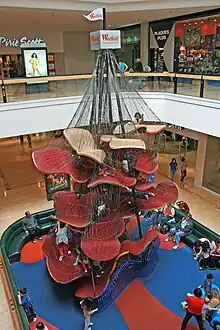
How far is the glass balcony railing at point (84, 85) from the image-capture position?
34.0 ft

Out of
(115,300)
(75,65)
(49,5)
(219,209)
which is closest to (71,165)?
(115,300)

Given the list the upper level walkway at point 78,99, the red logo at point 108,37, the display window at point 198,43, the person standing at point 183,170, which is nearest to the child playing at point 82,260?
the upper level walkway at point 78,99

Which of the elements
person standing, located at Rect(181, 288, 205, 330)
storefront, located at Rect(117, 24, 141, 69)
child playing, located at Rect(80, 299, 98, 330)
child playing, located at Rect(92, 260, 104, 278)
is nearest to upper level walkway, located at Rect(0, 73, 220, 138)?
child playing, located at Rect(92, 260, 104, 278)

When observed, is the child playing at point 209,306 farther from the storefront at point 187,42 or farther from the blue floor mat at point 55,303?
the storefront at point 187,42

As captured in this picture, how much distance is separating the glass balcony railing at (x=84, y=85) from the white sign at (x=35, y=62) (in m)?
2.14

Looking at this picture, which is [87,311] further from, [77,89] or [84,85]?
[84,85]

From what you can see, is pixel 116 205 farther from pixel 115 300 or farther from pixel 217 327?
pixel 217 327

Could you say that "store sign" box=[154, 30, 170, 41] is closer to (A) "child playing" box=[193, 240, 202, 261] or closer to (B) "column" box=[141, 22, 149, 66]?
(B) "column" box=[141, 22, 149, 66]

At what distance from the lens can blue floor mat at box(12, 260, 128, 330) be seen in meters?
7.20

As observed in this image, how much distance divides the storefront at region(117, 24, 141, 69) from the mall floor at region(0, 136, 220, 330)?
7031mm

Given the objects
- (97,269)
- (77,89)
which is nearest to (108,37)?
(77,89)

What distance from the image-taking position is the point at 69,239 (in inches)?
337

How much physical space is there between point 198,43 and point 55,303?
14.8 m

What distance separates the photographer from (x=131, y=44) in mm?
21609
